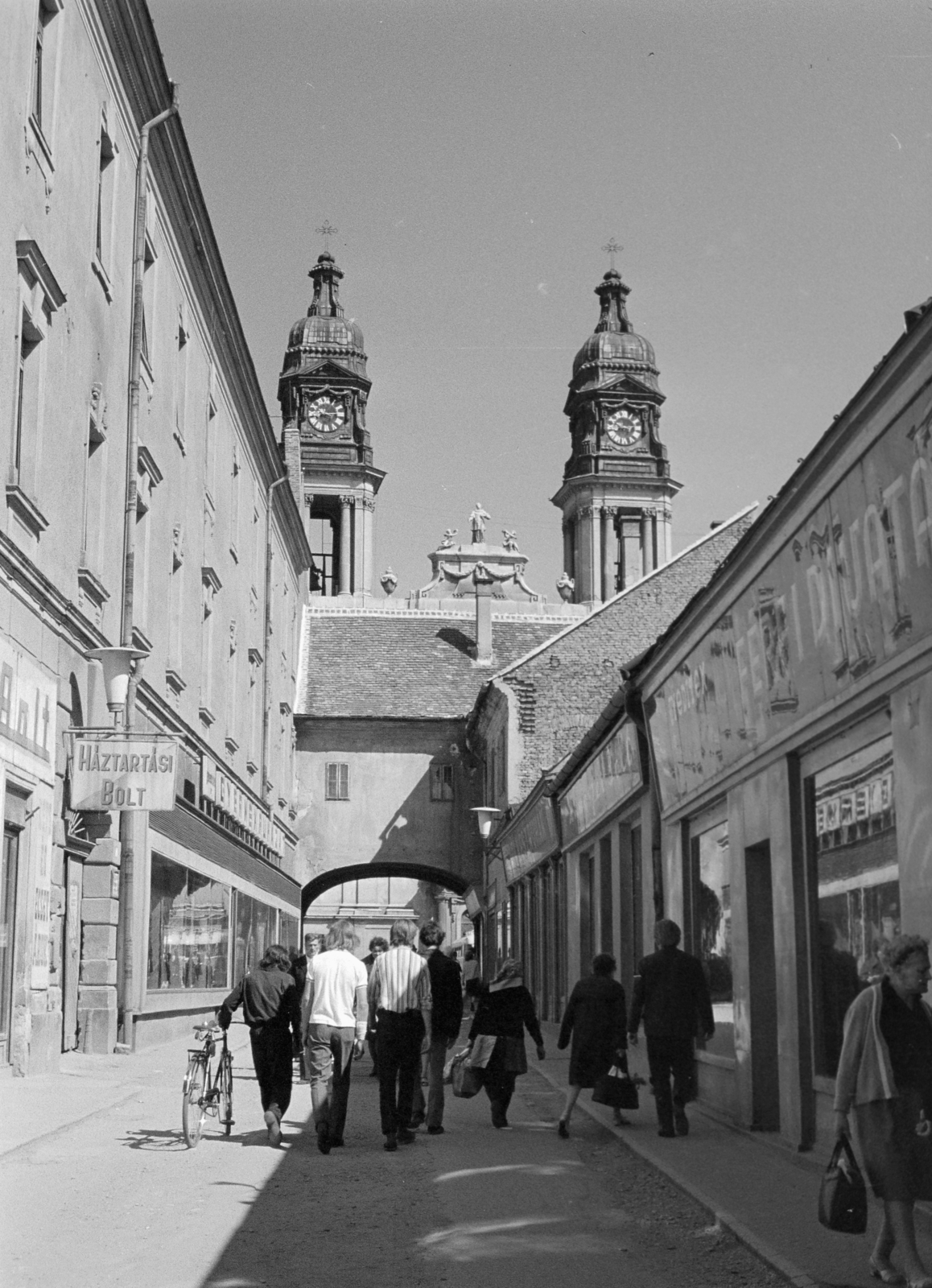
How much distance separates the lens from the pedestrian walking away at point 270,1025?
1232 cm

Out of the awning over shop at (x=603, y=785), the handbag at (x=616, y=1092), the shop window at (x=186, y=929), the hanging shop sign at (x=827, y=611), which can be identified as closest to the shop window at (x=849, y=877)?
the hanging shop sign at (x=827, y=611)

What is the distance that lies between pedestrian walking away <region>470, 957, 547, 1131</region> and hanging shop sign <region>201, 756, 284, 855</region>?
15359 millimetres

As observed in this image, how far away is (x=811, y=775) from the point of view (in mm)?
11305

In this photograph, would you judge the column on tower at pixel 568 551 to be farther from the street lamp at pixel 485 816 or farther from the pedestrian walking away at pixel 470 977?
the street lamp at pixel 485 816

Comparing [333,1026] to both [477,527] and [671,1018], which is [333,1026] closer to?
[671,1018]

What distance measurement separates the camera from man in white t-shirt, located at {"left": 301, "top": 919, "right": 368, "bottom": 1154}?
12.1 meters

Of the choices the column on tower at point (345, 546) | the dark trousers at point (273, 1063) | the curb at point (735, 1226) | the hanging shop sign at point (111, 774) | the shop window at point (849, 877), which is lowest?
the curb at point (735, 1226)

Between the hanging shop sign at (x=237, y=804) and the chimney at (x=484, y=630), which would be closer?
the hanging shop sign at (x=237, y=804)

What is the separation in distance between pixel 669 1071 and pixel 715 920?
2164 millimetres

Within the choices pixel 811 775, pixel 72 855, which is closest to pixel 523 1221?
pixel 811 775

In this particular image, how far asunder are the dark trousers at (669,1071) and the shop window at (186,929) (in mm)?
11759

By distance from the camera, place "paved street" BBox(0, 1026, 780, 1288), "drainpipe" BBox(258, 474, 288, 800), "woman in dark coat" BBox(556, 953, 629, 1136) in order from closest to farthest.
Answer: "paved street" BBox(0, 1026, 780, 1288) → "woman in dark coat" BBox(556, 953, 629, 1136) → "drainpipe" BBox(258, 474, 288, 800)

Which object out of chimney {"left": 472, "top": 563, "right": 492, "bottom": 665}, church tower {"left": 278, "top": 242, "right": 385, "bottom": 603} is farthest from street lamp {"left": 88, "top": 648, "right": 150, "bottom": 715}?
church tower {"left": 278, "top": 242, "right": 385, "bottom": 603}

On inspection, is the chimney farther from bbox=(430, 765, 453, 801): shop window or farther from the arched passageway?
the arched passageway
